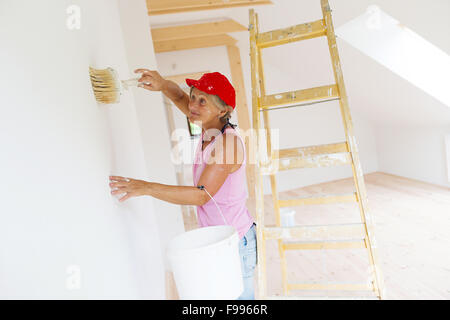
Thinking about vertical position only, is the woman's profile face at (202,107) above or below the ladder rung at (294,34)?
below

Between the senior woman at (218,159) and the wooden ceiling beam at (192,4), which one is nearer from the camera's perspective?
the senior woman at (218,159)

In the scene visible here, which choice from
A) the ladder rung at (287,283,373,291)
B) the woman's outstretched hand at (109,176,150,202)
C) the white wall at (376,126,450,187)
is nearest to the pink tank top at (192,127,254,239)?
the woman's outstretched hand at (109,176,150,202)

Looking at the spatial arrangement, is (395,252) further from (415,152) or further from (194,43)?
(194,43)

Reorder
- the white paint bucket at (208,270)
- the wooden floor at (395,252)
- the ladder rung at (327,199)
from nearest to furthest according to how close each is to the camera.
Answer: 1. the white paint bucket at (208,270)
2. the ladder rung at (327,199)
3. the wooden floor at (395,252)

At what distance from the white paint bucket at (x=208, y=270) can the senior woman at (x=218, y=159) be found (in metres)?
0.24

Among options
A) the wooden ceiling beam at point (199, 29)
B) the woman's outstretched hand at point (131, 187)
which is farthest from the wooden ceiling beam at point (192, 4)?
the woman's outstretched hand at point (131, 187)

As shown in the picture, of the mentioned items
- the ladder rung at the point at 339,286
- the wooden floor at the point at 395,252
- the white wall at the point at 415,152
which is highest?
the white wall at the point at 415,152

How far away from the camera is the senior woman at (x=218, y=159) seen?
1316 millimetres

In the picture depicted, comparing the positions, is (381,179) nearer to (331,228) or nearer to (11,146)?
(331,228)

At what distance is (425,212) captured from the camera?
3746 millimetres

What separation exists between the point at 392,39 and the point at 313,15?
0.75 meters

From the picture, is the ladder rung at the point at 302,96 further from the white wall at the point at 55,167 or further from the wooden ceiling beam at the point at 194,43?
the wooden ceiling beam at the point at 194,43

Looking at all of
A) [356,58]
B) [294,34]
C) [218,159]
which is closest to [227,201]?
[218,159]

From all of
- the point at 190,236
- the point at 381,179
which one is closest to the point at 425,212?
the point at 381,179
